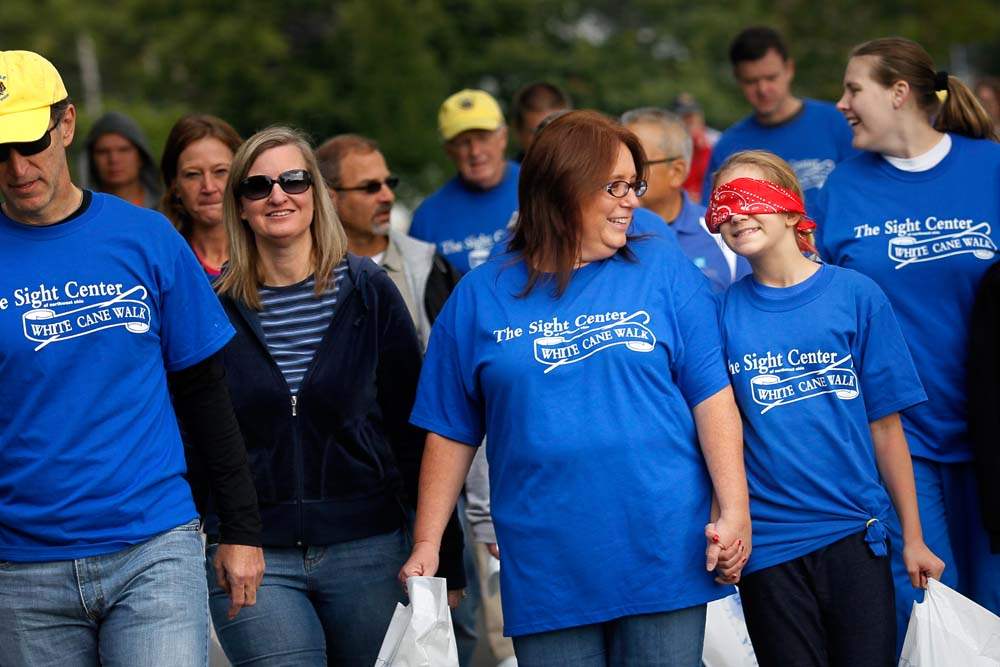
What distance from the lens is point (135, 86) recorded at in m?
36.7

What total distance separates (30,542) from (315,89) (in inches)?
783

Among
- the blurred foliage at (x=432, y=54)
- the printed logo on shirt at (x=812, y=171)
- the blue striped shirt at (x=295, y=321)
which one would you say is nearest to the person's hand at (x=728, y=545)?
the blue striped shirt at (x=295, y=321)

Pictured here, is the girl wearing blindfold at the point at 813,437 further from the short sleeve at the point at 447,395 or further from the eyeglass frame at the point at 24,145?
the eyeglass frame at the point at 24,145

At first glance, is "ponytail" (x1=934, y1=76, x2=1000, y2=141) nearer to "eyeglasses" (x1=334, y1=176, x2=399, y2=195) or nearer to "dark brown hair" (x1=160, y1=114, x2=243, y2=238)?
"eyeglasses" (x1=334, y1=176, x2=399, y2=195)

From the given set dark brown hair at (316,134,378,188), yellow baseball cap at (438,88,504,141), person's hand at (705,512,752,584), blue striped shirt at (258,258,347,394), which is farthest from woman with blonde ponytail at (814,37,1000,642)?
yellow baseball cap at (438,88,504,141)

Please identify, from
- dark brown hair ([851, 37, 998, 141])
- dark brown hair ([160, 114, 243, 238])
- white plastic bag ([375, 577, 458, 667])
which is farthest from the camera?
dark brown hair ([160, 114, 243, 238])

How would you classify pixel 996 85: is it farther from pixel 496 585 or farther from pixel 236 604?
pixel 236 604

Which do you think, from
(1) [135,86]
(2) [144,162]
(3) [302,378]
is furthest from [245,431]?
(1) [135,86]

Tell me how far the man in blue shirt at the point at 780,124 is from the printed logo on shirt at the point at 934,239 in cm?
185

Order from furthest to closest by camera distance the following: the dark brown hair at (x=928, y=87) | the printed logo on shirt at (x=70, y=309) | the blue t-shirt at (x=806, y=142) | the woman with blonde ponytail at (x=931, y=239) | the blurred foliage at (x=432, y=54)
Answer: the blurred foliage at (x=432, y=54) → the blue t-shirt at (x=806, y=142) → the dark brown hair at (x=928, y=87) → the woman with blonde ponytail at (x=931, y=239) → the printed logo on shirt at (x=70, y=309)

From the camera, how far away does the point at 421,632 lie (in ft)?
13.8

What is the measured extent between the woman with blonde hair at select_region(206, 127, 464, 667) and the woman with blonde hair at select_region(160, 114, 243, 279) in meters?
1.20

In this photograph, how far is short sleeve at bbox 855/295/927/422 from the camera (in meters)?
4.56

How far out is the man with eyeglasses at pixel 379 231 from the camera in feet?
20.7
